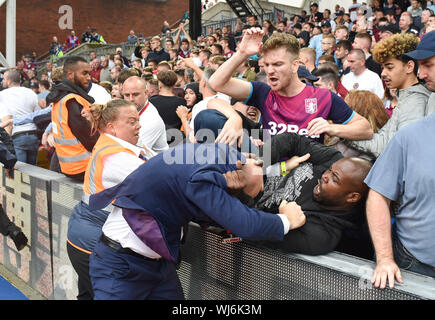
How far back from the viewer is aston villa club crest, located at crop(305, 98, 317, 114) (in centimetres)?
278

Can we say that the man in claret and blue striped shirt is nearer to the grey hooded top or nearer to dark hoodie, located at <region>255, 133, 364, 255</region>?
the grey hooded top

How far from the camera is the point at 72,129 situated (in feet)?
11.7

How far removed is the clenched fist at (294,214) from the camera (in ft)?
6.77

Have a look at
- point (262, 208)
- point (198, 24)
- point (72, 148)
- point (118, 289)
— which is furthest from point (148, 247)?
point (198, 24)

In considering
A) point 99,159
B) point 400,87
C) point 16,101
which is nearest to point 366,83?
point 400,87

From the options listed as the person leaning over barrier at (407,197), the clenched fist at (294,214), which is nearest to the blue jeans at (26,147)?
the clenched fist at (294,214)

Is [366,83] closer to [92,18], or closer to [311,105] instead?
[311,105]

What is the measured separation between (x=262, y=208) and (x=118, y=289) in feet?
2.77

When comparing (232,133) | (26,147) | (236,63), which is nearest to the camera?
(232,133)

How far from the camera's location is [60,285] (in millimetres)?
3781

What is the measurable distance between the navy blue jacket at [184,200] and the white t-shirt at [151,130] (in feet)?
5.43

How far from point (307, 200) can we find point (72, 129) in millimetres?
2135

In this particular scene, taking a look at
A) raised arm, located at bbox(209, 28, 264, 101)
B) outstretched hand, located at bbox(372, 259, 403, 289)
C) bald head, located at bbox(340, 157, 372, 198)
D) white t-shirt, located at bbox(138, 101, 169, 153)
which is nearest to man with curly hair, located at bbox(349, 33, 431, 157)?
bald head, located at bbox(340, 157, 372, 198)
